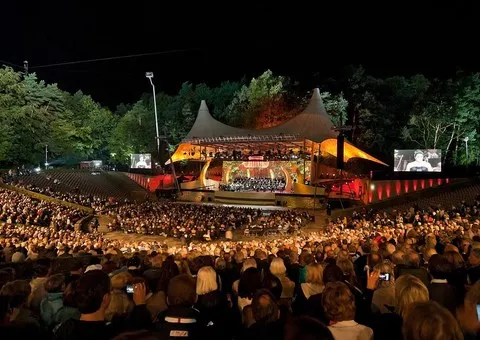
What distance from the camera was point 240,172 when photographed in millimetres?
34375

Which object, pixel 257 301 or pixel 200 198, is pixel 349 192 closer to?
pixel 200 198

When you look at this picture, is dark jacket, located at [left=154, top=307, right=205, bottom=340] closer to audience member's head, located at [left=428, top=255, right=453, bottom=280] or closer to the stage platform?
audience member's head, located at [left=428, top=255, right=453, bottom=280]

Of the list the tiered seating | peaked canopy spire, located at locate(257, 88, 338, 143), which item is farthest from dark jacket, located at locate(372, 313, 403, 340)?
the tiered seating

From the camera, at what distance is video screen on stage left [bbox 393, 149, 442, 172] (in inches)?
950

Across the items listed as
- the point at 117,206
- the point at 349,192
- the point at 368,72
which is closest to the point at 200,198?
the point at 117,206

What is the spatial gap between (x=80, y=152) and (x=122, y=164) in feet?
18.9

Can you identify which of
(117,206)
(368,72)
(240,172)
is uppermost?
(368,72)

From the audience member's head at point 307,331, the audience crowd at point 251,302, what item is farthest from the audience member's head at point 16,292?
the audience member's head at point 307,331

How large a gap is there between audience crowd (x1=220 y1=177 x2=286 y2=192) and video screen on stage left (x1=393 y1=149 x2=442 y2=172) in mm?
8888

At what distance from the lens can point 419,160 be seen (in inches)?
973

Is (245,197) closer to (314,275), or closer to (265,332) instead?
(314,275)

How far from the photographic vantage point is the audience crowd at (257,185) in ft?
102

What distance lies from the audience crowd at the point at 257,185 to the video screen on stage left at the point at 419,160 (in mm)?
8888

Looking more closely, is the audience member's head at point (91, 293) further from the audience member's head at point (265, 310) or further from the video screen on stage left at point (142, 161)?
the video screen on stage left at point (142, 161)
